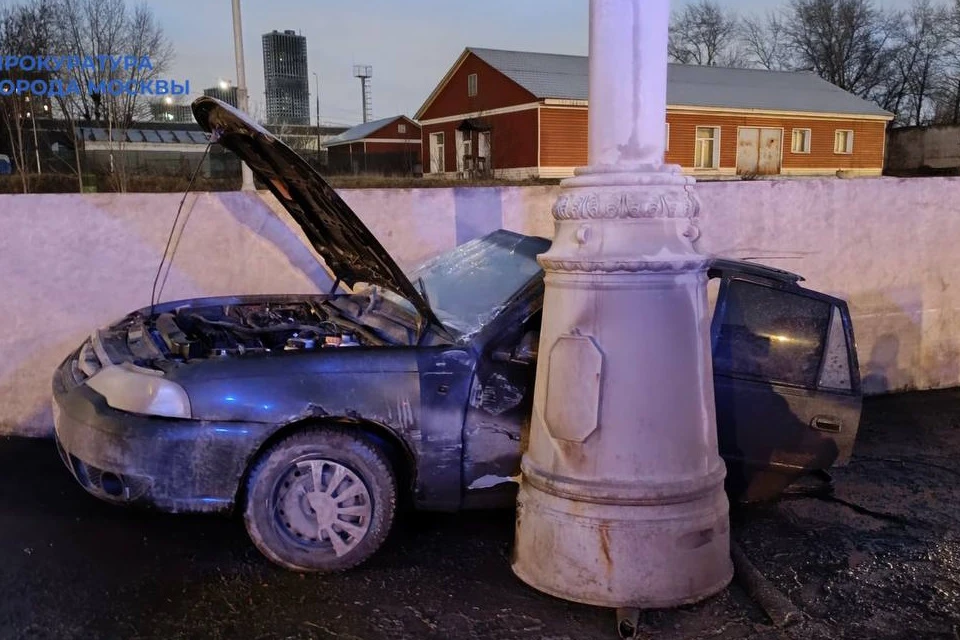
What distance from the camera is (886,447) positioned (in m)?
5.42

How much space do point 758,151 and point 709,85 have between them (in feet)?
11.9

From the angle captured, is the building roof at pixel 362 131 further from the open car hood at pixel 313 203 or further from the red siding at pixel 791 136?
the open car hood at pixel 313 203

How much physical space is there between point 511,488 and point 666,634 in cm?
97

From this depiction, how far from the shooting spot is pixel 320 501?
3.43 meters

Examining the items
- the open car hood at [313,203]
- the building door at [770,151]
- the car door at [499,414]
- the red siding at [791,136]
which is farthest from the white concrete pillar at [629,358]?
the building door at [770,151]

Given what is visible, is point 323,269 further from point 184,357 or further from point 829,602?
point 829,602

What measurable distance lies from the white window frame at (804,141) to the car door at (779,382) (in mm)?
32789

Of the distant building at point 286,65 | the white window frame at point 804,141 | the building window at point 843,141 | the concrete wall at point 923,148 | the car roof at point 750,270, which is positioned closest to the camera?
the car roof at point 750,270

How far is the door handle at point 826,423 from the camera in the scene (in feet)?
12.9

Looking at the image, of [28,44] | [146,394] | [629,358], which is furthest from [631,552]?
[28,44]

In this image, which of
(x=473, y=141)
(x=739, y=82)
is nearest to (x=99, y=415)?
(x=473, y=141)

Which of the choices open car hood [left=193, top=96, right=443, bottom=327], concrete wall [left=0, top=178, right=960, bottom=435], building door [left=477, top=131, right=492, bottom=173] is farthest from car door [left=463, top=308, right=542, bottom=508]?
building door [left=477, top=131, right=492, bottom=173]

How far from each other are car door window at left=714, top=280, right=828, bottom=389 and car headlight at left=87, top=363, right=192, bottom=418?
2.59 meters

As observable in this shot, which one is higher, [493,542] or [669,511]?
[669,511]
